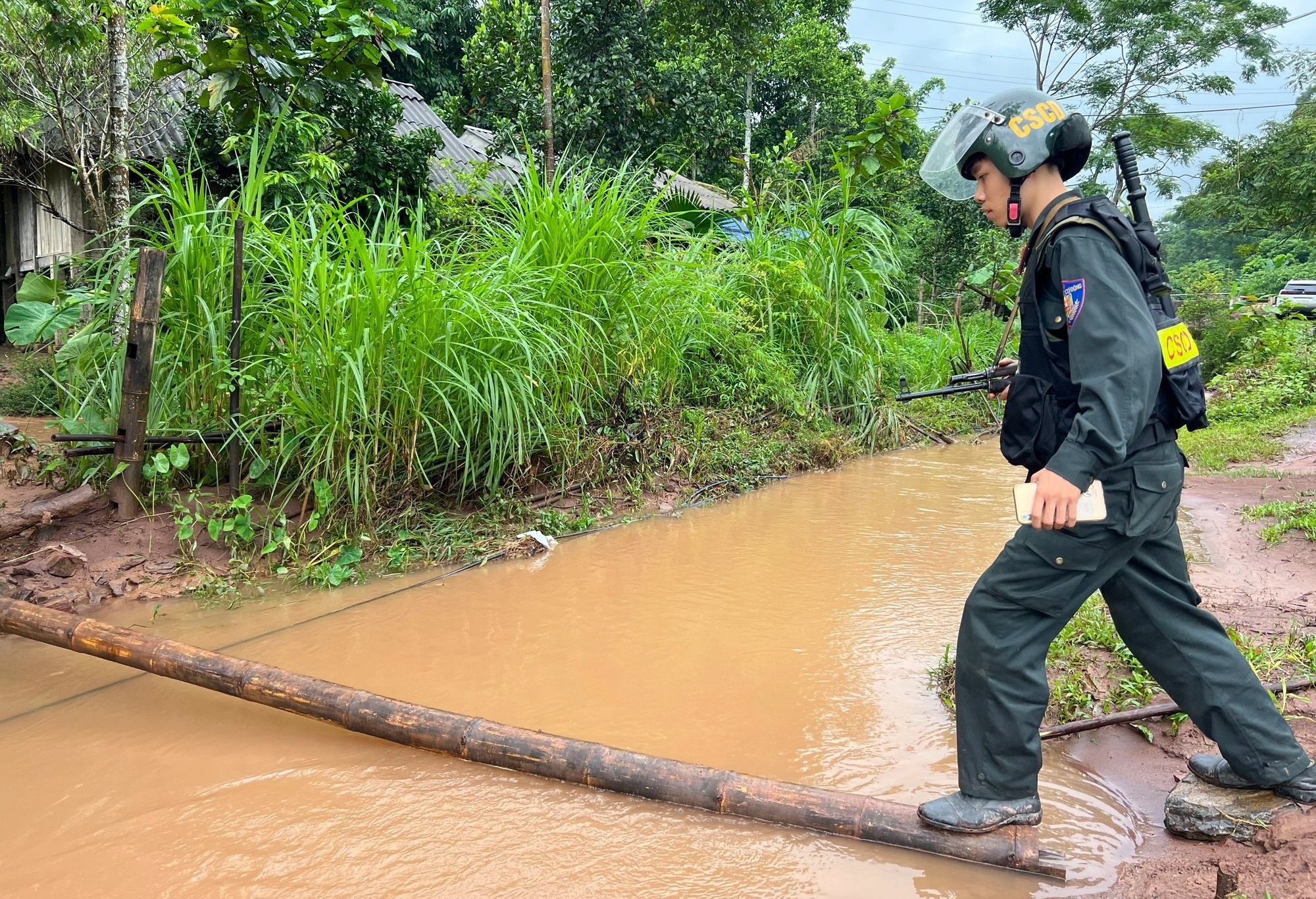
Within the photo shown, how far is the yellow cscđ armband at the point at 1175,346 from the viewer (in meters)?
1.77

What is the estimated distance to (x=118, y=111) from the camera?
458 centimetres

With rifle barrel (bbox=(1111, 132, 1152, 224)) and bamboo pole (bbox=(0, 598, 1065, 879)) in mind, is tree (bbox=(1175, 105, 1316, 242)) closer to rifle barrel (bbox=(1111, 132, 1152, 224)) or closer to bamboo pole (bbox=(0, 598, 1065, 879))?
rifle barrel (bbox=(1111, 132, 1152, 224))

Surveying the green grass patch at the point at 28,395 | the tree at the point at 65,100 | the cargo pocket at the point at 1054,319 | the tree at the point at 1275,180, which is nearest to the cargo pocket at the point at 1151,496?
the cargo pocket at the point at 1054,319

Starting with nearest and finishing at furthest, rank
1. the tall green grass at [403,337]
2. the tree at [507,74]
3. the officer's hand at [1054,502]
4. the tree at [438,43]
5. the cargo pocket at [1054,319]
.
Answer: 1. the officer's hand at [1054,502]
2. the cargo pocket at [1054,319]
3. the tall green grass at [403,337]
4. the tree at [507,74]
5. the tree at [438,43]

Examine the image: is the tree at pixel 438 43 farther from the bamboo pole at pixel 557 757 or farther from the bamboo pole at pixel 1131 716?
the bamboo pole at pixel 1131 716

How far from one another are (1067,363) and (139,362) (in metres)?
3.64

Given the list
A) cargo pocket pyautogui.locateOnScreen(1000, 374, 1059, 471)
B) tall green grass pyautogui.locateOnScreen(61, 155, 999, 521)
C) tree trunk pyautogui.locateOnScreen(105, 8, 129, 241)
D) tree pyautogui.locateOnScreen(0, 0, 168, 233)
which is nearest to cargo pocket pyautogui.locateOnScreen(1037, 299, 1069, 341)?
cargo pocket pyautogui.locateOnScreen(1000, 374, 1059, 471)

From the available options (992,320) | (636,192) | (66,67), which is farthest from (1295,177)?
(66,67)

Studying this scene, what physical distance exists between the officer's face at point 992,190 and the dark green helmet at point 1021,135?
23mm

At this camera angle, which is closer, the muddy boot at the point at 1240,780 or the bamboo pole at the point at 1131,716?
the muddy boot at the point at 1240,780

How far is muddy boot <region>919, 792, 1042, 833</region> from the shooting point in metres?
1.82

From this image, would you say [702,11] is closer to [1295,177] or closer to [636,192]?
[636,192]

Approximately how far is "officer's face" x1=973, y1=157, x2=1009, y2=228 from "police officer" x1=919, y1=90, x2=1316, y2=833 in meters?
0.01

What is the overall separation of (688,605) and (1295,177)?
927 cm
